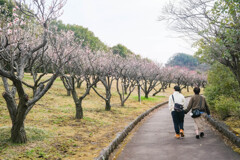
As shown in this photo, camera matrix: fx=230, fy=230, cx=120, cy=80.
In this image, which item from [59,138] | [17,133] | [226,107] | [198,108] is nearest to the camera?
[17,133]

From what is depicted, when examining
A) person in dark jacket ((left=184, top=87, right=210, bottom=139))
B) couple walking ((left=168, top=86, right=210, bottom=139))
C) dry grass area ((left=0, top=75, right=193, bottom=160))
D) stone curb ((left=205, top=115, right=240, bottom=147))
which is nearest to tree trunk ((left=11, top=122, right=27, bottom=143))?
dry grass area ((left=0, top=75, right=193, bottom=160))

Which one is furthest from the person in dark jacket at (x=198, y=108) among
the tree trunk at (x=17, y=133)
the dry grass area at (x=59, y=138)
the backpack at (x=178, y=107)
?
the tree trunk at (x=17, y=133)

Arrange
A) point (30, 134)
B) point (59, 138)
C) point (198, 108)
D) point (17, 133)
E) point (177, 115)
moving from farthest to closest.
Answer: point (177, 115), point (198, 108), point (59, 138), point (30, 134), point (17, 133)

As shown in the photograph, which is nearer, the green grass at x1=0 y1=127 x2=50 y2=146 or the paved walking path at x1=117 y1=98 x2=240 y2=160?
the paved walking path at x1=117 y1=98 x2=240 y2=160


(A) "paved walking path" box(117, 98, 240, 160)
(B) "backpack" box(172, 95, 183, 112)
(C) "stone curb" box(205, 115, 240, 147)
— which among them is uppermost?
(B) "backpack" box(172, 95, 183, 112)

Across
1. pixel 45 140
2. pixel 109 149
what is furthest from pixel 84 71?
pixel 109 149

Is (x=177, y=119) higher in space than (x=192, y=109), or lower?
lower

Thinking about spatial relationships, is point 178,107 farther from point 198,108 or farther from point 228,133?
point 228,133

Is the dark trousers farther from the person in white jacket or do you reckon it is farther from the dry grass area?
the dry grass area

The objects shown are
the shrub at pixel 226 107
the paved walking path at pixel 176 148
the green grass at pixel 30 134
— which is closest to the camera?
the paved walking path at pixel 176 148

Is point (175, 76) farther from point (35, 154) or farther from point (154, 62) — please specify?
point (35, 154)

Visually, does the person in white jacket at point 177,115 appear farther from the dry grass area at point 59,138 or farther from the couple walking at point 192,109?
the dry grass area at point 59,138

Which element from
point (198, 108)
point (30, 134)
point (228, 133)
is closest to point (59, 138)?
point (30, 134)

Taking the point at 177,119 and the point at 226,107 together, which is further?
the point at 226,107
